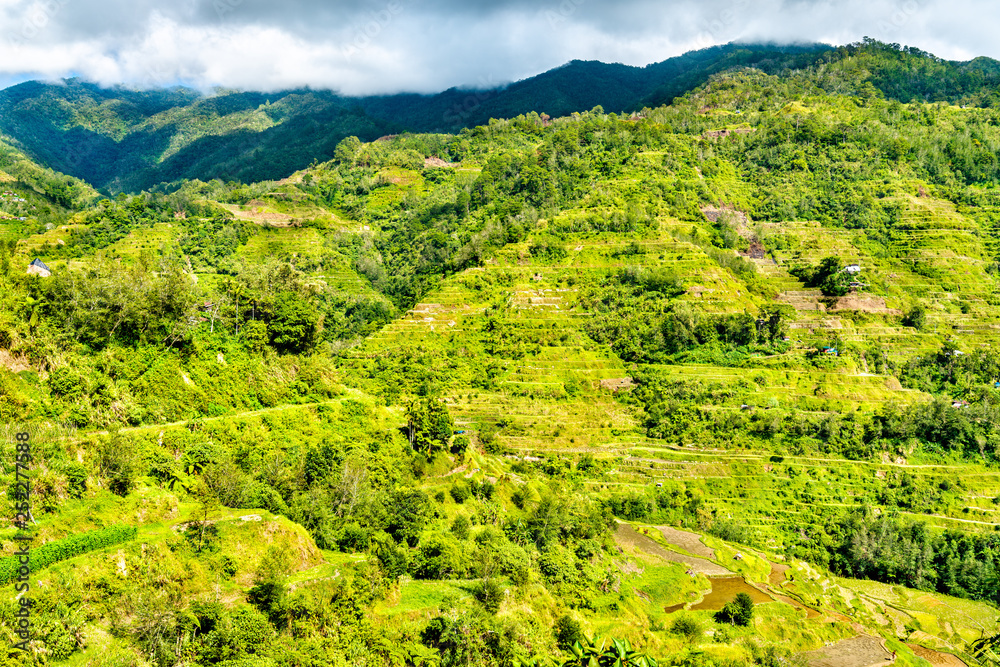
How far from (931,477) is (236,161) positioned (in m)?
192

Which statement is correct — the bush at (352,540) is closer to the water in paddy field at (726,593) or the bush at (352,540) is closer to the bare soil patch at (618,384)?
the water in paddy field at (726,593)

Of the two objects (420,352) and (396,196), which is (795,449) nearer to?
(420,352)

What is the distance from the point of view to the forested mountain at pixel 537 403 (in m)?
22.4

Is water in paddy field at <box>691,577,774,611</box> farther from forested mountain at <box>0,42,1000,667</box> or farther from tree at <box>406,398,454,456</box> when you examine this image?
tree at <box>406,398,454,456</box>

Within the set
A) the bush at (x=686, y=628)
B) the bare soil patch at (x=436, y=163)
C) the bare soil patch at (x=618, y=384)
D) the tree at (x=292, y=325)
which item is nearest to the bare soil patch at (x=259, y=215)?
the bare soil patch at (x=436, y=163)

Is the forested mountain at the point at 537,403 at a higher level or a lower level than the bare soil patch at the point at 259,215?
lower

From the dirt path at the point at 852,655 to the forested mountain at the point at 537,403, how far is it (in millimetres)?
335

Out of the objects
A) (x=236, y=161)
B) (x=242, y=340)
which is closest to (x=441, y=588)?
(x=242, y=340)

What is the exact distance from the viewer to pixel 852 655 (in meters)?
33.4

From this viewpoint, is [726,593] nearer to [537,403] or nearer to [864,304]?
[537,403]

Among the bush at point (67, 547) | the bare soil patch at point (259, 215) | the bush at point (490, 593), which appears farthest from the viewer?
the bare soil patch at point (259, 215)

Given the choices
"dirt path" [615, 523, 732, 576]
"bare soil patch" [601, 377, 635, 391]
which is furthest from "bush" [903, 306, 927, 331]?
"dirt path" [615, 523, 732, 576]

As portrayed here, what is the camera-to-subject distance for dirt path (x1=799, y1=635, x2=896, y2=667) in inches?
1277

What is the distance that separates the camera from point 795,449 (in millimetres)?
56094
